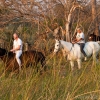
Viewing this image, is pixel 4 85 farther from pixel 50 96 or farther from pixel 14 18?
pixel 14 18

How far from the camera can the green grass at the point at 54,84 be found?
14.9 ft

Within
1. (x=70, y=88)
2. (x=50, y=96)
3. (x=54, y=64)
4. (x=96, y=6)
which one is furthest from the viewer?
(x=96, y=6)

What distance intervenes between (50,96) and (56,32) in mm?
12398

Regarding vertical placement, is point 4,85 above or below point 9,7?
below

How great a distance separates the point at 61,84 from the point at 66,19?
11979 millimetres

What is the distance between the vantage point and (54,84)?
4.92m

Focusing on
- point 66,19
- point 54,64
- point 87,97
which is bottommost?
point 87,97

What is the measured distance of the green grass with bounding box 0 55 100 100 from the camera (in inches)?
179

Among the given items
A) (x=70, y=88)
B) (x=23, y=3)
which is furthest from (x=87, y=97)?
(x=23, y=3)

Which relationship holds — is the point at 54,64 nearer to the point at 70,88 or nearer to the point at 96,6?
the point at 70,88

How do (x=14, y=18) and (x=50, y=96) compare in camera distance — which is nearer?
(x=50, y=96)

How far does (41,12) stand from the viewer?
1612 cm

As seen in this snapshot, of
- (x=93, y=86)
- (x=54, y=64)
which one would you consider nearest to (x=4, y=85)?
(x=54, y=64)

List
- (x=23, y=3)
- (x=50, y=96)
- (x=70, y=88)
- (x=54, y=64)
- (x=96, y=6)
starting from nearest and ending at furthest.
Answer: (x=50, y=96), (x=70, y=88), (x=54, y=64), (x=23, y=3), (x=96, y=6)
